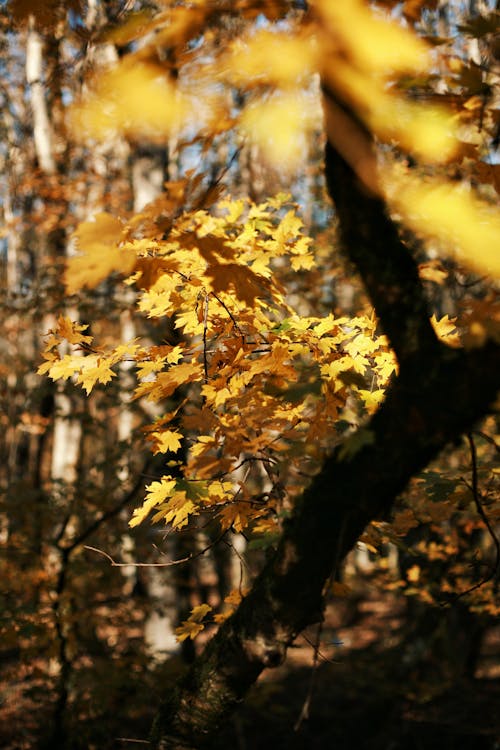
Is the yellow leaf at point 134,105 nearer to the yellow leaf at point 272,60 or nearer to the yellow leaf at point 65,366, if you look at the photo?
the yellow leaf at point 272,60

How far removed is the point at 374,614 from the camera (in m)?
12.2

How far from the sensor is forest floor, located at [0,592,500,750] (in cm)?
410

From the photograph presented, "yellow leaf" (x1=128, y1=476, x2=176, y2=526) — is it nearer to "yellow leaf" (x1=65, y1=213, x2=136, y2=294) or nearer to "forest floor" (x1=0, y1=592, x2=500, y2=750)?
"yellow leaf" (x1=65, y1=213, x2=136, y2=294)

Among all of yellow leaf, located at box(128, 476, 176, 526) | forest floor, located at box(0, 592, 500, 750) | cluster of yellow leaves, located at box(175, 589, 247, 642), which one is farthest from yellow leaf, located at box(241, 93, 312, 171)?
forest floor, located at box(0, 592, 500, 750)

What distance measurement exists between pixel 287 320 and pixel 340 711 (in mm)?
6580

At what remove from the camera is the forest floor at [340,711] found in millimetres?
4102

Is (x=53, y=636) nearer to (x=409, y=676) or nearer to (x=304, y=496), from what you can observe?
(x=304, y=496)

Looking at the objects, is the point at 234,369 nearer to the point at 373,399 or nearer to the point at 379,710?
the point at 373,399

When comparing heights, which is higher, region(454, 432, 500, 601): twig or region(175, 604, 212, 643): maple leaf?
region(454, 432, 500, 601): twig

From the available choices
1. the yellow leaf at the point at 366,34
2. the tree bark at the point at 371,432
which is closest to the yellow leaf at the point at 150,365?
the tree bark at the point at 371,432

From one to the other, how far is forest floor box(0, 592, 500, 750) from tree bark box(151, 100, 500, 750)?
2755mm

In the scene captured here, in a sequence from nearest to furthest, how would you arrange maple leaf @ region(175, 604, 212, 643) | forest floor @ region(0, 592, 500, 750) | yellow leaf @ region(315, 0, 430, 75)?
yellow leaf @ region(315, 0, 430, 75) < maple leaf @ region(175, 604, 212, 643) < forest floor @ region(0, 592, 500, 750)

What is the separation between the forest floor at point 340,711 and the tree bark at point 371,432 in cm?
275

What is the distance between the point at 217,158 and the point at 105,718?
897 cm
